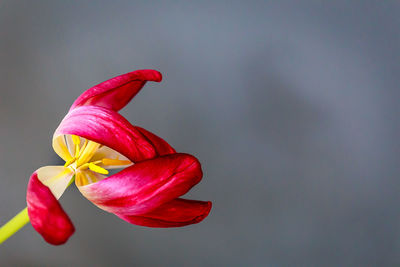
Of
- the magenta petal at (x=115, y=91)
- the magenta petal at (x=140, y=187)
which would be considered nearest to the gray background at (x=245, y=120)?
the magenta petal at (x=115, y=91)

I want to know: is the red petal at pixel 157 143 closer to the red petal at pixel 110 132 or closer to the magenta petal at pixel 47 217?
the red petal at pixel 110 132

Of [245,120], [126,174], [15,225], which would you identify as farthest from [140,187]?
[245,120]

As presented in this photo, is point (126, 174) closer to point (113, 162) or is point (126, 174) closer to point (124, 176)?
point (124, 176)

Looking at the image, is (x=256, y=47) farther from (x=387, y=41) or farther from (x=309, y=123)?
(x=387, y=41)

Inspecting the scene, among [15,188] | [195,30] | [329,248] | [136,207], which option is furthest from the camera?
[329,248]

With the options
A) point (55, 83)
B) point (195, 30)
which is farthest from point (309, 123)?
point (55, 83)

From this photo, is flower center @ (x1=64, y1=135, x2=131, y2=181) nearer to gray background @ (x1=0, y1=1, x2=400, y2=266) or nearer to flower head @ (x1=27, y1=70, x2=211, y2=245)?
flower head @ (x1=27, y1=70, x2=211, y2=245)

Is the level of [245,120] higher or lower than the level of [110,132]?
higher
